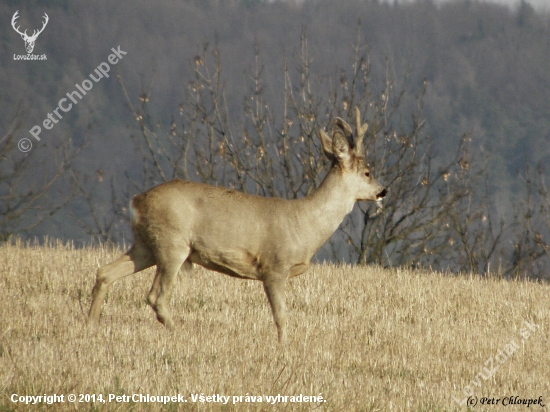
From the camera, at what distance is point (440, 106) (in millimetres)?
94938

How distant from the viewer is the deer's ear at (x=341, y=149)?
864cm

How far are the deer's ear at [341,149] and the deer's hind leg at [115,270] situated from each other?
7.31 feet

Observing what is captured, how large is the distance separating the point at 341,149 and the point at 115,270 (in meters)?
2.68

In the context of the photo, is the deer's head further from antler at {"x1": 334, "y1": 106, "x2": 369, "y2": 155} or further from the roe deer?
the roe deer

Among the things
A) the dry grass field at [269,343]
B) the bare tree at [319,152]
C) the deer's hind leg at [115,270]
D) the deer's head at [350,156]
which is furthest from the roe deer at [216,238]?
the bare tree at [319,152]

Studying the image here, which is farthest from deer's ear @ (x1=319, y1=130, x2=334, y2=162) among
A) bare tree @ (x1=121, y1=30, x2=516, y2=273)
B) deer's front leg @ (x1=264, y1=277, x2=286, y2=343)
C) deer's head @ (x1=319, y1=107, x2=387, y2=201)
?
bare tree @ (x1=121, y1=30, x2=516, y2=273)

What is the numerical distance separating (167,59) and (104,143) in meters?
11.2

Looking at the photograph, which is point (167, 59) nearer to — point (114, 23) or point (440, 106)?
point (114, 23)

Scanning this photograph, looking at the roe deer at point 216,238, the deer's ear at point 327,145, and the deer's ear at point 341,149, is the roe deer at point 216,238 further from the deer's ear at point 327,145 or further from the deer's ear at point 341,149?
the deer's ear at point 327,145

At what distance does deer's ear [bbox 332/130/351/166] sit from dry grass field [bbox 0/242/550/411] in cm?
186

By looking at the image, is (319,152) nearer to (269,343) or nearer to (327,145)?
(327,145)

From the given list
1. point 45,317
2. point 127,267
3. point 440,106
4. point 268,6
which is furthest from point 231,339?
point 268,6

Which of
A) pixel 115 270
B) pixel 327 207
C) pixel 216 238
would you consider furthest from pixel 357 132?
pixel 115 270

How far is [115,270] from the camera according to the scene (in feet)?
27.2
